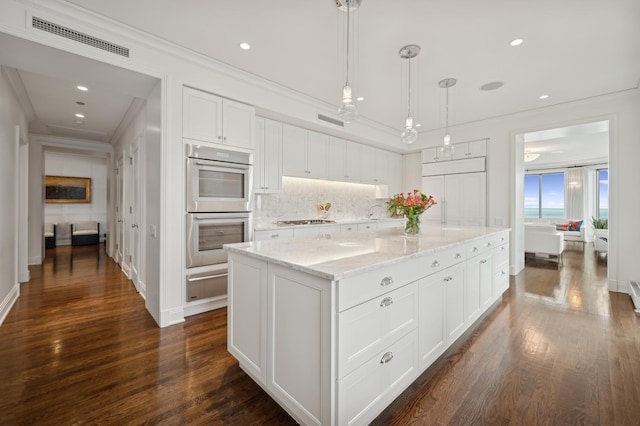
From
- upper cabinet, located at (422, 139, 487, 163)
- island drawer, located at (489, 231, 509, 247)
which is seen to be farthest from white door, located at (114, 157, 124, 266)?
upper cabinet, located at (422, 139, 487, 163)

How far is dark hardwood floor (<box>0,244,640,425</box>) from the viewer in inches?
63.8

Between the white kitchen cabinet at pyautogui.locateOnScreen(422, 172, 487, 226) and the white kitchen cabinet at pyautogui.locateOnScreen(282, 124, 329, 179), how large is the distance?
260cm

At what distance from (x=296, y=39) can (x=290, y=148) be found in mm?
1872

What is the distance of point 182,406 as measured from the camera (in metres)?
1.68

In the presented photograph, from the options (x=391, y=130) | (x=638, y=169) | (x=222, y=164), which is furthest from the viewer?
(x=391, y=130)

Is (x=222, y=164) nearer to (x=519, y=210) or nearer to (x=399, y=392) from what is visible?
(x=399, y=392)

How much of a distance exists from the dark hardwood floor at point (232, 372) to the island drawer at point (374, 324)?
0.48 metres

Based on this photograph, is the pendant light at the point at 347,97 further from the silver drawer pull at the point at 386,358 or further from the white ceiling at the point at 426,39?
the silver drawer pull at the point at 386,358

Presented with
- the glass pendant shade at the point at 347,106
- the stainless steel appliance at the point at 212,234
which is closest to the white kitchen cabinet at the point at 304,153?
the stainless steel appliance at the point at 212,234

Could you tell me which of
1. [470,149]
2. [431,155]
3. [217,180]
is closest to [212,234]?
[217,180]

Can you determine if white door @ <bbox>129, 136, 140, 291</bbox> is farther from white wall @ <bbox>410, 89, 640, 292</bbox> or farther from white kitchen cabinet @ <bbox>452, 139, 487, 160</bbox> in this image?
white wall @ <bbox>410, 89, 640, 292</bbox>

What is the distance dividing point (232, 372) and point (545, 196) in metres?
12.8

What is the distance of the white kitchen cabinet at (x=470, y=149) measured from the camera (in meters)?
5.30

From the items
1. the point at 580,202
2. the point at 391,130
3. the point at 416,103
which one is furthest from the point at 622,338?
the point at 580,202
